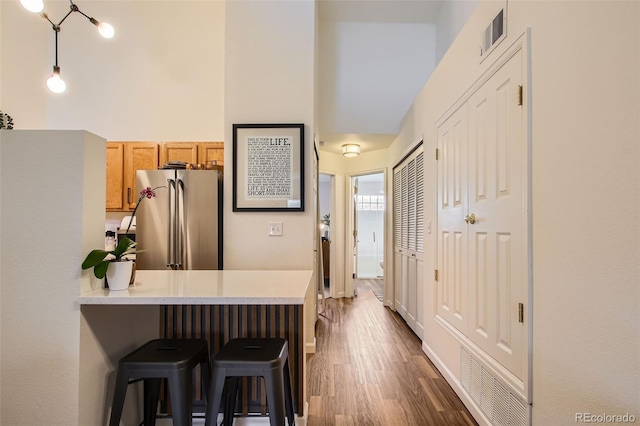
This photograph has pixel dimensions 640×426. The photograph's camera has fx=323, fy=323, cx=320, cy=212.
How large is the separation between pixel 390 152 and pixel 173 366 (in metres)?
3.98

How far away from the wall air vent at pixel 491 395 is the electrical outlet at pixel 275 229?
1.58m

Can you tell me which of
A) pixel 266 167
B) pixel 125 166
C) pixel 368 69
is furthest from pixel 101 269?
pixel 368 69

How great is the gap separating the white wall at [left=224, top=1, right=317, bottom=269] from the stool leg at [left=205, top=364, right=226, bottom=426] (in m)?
1.36

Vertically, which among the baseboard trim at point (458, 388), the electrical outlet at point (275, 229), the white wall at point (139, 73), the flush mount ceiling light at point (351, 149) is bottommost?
the baseboard trim at point (458, 388)

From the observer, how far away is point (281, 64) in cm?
275

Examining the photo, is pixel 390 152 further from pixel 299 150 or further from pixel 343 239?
pixel 299 150

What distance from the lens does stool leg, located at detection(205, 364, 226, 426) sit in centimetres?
132

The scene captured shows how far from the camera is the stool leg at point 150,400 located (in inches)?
63.2

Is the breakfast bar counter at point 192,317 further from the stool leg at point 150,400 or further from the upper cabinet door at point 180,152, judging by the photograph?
the upper cabinet door at point 180,152

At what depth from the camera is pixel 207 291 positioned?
4.49ft

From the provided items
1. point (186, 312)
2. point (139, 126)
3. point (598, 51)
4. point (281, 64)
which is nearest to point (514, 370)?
point (598, 51)

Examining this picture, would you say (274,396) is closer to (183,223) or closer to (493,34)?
(183,223)

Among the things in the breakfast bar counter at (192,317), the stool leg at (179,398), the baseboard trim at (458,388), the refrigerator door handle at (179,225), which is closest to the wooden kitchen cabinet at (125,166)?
the refrigerator door handle at (179,225)

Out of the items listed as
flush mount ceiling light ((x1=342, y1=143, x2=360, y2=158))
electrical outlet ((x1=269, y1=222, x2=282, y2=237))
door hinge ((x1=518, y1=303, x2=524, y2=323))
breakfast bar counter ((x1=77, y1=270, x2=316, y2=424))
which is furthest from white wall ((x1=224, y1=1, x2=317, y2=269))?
flush mount ceiling light ((x1=342, y1=143, x2=360, y2=158))
